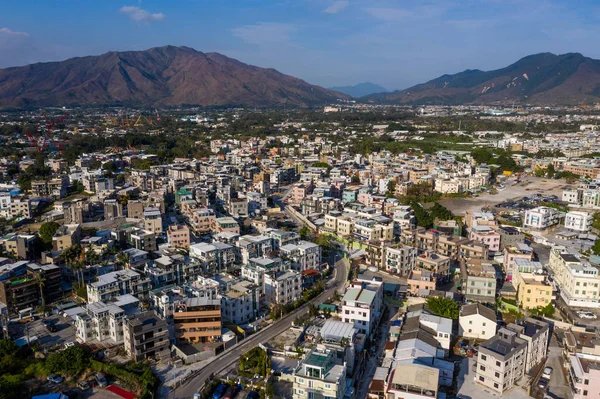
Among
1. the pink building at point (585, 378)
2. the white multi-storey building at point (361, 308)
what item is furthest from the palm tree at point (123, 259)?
the pink building at point (585, 378)

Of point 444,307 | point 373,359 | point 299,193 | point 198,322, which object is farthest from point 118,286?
point 299,193

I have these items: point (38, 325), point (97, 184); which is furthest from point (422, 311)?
point (97, 184)

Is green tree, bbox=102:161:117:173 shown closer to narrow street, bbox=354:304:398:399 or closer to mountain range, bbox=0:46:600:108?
narrow street, bbox=354:304:398:399

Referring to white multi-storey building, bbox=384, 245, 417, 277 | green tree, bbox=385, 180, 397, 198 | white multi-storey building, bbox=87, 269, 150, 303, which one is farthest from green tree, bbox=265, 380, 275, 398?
green tree, bbox=385, 180, 397, 198

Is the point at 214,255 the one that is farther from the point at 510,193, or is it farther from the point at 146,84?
the point at 146,84

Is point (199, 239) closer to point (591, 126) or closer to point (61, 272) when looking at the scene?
point (61, 272)

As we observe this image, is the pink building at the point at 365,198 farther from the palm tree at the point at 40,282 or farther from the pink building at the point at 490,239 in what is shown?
the palm tree at the point at 40,282
